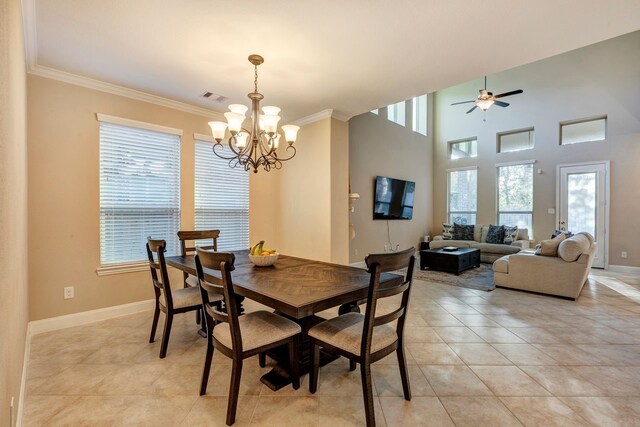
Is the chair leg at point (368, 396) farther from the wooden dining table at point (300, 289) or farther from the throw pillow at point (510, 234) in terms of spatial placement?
the throw pillow at point (510, 234)

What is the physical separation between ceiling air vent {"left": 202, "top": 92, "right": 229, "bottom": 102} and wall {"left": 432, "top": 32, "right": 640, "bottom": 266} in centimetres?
652

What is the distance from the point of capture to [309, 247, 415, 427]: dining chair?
57.5 inches

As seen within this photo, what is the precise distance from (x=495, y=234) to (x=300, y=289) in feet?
20.9

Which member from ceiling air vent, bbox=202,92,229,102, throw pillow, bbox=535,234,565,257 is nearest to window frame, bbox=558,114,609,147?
throw pillow, bbox=535,234,565,257

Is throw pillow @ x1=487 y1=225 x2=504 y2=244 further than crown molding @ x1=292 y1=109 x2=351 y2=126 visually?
Yes

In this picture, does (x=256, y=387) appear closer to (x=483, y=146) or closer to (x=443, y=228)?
(x=443, y=228)

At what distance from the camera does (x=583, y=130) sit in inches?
234

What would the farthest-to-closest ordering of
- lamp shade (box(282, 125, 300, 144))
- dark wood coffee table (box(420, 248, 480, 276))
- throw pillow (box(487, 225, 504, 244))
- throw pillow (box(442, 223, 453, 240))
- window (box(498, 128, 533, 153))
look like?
throw pillow (box(442, 223, 453, 240)) < window (box(498, 128, 533, 153)) < throw pillow (box(487, 225, 504, 244)) < dark wood coffee table (box(420, 248, 480, 276)) < lamp shade (box(282, 125, 300, 144))

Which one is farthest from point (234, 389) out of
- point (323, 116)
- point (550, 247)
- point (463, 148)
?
point (463, 148)

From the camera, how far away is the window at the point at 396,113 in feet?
21.8

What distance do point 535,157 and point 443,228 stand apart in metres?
2.61

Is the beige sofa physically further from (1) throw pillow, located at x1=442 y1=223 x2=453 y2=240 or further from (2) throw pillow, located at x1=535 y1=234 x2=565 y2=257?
(1) throw pillow, located at x1=442 y1=223 x2=453 y2=240

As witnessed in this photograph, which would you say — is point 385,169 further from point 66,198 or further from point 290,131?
point 66,198

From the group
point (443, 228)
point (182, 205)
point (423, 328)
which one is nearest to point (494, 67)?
point (423, 328)
